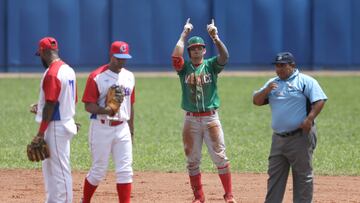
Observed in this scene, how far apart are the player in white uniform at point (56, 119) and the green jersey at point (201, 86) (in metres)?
1.85

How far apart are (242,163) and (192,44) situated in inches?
153

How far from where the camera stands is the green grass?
13.6 m

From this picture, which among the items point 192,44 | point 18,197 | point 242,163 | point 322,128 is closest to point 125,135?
point 192,44

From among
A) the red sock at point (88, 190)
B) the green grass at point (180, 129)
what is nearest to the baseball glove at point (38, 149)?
the red sock at point (88, 190)

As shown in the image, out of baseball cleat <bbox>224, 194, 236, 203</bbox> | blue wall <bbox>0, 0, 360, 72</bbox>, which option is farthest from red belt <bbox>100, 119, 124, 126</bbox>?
blue wall <bbox>0, 0, 360, 72</bbox>

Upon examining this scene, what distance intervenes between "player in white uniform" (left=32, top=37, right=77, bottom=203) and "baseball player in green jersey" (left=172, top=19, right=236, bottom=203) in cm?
186

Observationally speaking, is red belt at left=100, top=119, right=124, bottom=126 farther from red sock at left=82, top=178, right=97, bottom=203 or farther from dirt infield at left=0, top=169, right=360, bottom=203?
dirt infield at left=0, top=169, right=360, bottom=203

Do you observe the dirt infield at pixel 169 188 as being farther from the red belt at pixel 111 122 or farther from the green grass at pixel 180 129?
the red belt at pixel 111 122

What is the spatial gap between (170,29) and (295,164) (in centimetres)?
2177

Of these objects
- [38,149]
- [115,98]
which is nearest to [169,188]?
[115,98]

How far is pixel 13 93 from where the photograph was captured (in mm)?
24000

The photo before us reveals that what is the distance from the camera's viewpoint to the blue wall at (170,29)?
98.9ft

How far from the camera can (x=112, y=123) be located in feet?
30.5

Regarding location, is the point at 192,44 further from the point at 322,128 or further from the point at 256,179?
the point at 322,128
